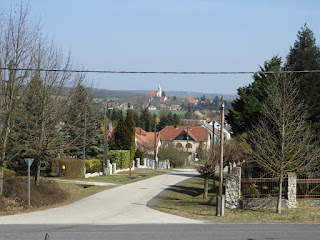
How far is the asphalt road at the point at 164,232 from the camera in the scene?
52.4 feet

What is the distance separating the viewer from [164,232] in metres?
17.1

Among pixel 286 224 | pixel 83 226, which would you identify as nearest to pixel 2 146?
pixel 83 226

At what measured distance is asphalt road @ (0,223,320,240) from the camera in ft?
52.4

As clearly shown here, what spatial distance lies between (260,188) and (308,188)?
2.85 m

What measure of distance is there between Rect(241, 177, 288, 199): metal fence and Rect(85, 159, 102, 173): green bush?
849 inches

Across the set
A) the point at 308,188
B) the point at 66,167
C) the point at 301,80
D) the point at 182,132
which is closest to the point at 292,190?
the point at 308,188

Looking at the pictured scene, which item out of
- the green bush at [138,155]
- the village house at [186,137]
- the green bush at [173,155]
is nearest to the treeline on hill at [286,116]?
the green bush at [138,155]

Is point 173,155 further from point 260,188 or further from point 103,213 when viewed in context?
point 103,213

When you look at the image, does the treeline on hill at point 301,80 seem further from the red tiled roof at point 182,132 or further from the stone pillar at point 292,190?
the red tiled roof at point 182,132

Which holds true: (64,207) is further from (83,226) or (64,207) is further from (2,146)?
(83,226)

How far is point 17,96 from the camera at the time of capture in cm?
2384

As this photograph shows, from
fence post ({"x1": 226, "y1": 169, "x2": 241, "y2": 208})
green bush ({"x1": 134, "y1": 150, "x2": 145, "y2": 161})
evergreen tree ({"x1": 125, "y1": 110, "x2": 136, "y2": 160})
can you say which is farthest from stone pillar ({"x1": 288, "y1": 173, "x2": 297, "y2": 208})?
green bush ({"x1": 134, "y1": 150, "x2": 145, "y2": 161})

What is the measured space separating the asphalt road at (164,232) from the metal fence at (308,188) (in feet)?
22.2

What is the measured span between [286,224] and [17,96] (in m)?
14.2
